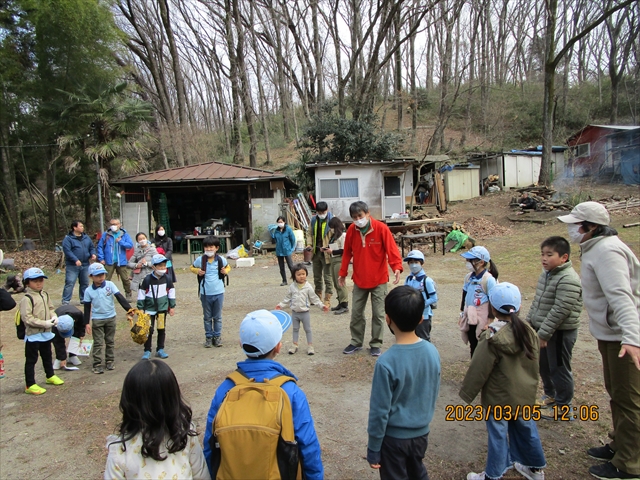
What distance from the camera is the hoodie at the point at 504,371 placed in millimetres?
2600

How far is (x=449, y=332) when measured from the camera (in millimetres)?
6027

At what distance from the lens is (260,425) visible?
1715 millimetres

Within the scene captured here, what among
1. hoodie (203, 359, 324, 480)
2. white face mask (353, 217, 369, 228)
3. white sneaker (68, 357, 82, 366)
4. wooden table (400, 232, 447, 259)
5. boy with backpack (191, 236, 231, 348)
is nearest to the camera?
hoodie (203, 359, 324, 480)

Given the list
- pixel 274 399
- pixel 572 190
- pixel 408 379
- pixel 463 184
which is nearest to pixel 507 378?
pixel 408 379

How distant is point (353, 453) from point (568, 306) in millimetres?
1938

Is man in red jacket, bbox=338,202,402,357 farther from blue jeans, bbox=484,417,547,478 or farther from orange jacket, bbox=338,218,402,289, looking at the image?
blue jeans, bbox=484,417,547,478

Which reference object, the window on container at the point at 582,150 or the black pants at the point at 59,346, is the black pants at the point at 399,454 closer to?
the black pants at the point at 59,346

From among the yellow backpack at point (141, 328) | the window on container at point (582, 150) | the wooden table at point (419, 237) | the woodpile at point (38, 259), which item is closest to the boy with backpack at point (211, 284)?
the yellow backpack at point (141, 328)

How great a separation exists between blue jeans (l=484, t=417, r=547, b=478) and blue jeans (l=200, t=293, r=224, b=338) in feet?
12.6

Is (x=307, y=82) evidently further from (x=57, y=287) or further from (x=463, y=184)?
(x=57, y=287)

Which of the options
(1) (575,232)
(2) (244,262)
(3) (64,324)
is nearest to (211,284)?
(3) (64,324)

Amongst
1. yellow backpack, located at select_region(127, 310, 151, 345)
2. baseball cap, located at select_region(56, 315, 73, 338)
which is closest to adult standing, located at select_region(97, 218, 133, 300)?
baseball cap, located at select_region(56, 315, 73, 338)

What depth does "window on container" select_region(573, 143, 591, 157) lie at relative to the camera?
24559 mm

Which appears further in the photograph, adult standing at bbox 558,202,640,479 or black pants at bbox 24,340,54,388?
black pants at bbox 24,340,54,388
